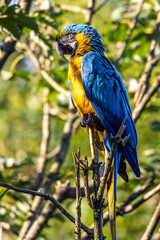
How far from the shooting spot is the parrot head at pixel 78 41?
214 centimetres

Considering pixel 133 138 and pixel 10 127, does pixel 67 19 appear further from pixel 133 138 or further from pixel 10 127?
pixel 133 138

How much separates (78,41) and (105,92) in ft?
1.48

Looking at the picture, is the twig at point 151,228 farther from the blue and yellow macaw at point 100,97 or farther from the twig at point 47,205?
the twig at point 47,205

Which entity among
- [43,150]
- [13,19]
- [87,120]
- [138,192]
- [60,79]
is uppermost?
[13,19]

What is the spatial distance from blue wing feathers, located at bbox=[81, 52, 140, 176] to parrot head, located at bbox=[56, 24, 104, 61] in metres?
0.14

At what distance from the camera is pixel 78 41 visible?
2182 millimetres

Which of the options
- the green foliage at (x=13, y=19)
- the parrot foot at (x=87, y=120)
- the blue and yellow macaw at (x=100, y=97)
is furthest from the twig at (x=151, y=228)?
the green foliage at (x=13, y=19)

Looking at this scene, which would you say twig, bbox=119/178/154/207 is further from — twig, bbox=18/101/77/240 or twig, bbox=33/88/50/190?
twig, bbox=33/88/50/190

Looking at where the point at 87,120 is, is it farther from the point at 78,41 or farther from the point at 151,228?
the point at 151,228

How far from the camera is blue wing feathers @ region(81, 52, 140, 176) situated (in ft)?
6.10

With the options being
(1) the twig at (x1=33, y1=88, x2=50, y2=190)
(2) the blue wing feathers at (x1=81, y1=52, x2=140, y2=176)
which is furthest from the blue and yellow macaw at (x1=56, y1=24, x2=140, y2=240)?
(1) the twig at (x1=33, y1=88, x2=50, y2=190)

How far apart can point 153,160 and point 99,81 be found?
2.64 ft

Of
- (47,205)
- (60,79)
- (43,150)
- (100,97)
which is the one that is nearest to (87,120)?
(100,97)

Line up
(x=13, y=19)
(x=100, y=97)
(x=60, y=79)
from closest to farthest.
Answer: (x=13, y=19), (x=100, y=97), (x=60, y=79)
